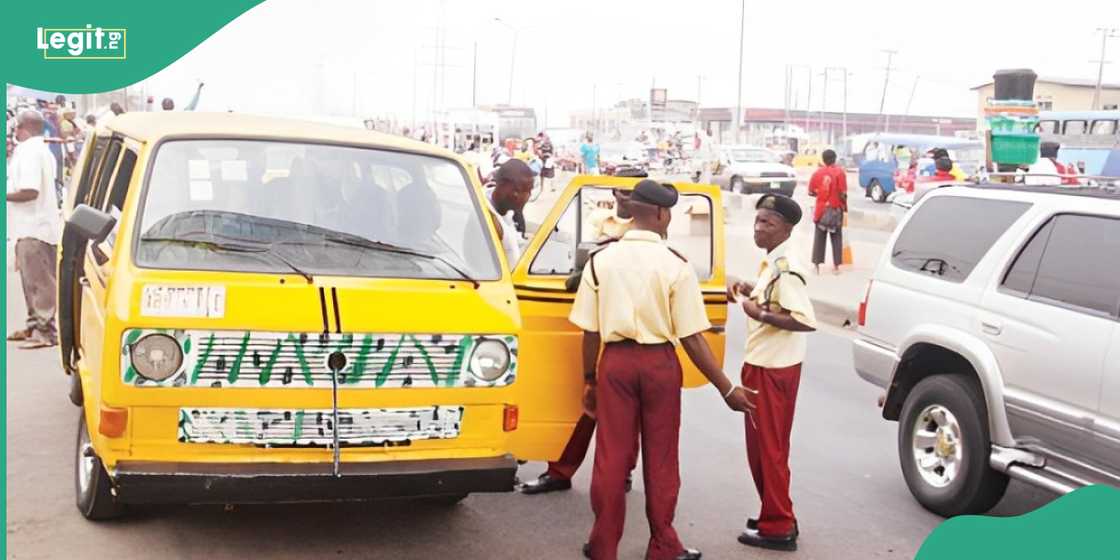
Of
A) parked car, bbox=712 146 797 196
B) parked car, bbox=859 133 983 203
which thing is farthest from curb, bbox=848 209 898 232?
parked car, bbox=712 146 797 196

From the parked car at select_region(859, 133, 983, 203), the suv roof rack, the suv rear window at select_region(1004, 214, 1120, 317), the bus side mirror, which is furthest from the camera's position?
the parked car at select_region(859, 133, 983, 203)

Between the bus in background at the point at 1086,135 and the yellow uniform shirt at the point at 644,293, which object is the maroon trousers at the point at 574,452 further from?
the bus in background at the point at 1086,135

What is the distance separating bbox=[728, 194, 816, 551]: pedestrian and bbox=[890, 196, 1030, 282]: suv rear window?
1437mm

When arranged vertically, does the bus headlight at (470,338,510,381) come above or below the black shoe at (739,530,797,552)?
above

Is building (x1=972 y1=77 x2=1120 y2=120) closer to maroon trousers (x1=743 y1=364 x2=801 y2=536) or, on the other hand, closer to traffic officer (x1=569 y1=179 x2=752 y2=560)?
maroon trousers (x1=743 y1=364 x2=801 y2=536)

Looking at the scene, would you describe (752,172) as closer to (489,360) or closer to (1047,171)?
(1047,171)

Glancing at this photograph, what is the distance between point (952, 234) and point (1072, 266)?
100cm

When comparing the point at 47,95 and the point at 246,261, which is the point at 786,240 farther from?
the point at 47,95

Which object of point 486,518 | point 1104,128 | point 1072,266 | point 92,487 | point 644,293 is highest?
point 1104,128

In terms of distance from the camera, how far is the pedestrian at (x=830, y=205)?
1723cm

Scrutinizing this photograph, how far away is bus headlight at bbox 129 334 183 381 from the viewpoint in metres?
4.74

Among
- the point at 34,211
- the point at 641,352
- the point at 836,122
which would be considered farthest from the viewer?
the point at 836,122

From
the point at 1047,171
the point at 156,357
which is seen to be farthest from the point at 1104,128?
the point at 156,357

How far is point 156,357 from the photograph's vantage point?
476 cm
